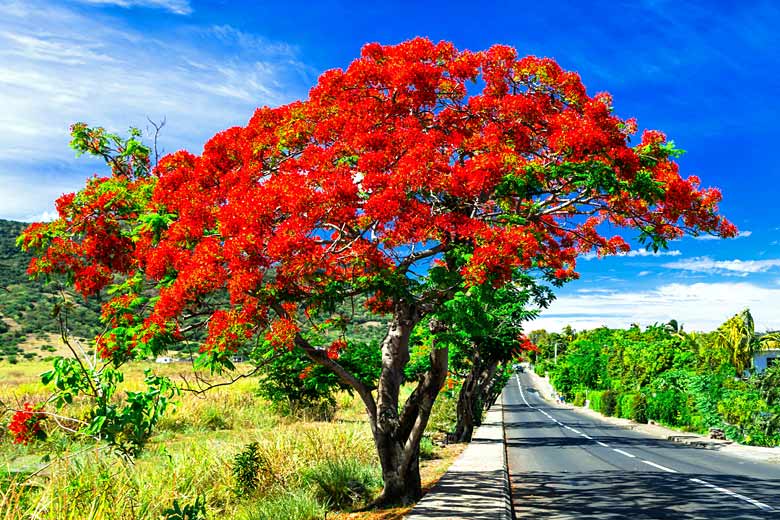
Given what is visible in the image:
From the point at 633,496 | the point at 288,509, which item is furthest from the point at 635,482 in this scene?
the point at 288,509

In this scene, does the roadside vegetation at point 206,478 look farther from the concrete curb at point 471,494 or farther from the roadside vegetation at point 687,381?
the roadside vegetation at point 687,381

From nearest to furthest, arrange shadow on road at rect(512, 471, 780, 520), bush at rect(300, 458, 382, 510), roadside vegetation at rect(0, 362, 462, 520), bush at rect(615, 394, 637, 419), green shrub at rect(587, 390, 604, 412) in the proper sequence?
1. roadside vegetation at rect(0, 362, 462, 520)
2. shadow on road at rect(512, 471, 780, 520)
3. bush at rect(300, 458, 382, 510)
4. bush at rect(615, 394, 637, 419)
5. green shrub at rect(587, 390, 604, 412)

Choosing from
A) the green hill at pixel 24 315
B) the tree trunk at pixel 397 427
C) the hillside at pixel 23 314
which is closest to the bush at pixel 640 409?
the green hill at pixel 24 315

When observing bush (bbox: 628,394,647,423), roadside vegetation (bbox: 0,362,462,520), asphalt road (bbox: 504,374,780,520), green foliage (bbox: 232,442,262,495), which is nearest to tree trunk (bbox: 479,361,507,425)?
asphalt road (bbox: 504,374,780,520)

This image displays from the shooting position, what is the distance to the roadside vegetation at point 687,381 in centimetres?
2355

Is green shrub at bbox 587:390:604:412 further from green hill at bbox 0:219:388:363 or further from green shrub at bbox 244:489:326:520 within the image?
green shrub at bbox 244:489:326:520

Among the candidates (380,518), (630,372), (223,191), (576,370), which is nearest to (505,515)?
(380,518)

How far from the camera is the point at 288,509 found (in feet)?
30.4

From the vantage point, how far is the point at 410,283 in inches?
360

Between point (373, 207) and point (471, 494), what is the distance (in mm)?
5859

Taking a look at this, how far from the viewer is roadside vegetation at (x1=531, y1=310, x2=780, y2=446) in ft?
77.3

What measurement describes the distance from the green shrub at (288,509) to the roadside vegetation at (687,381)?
1959 centimetres

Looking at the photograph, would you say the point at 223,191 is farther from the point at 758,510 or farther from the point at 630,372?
the point at 630,372

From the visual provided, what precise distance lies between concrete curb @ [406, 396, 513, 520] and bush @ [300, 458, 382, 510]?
51.1 inches
